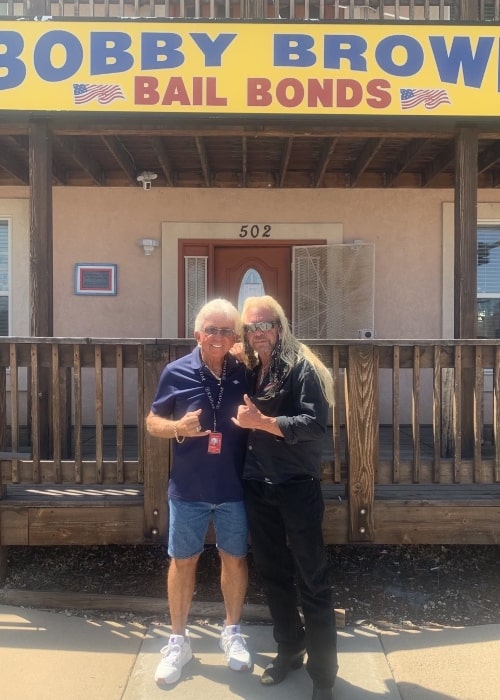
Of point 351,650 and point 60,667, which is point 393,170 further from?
point 60,667

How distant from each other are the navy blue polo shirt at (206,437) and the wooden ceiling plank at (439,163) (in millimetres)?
3533

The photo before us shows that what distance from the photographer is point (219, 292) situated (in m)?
6.64

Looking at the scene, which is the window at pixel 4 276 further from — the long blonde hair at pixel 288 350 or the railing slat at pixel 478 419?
the railing slat at pixel 478 419

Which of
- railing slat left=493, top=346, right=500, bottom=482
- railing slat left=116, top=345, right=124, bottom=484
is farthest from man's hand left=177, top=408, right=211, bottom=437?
railing slat left=493, top=346, right=500, bottom=482

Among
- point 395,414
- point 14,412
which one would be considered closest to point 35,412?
point 14,412

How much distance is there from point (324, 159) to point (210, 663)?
169 inches

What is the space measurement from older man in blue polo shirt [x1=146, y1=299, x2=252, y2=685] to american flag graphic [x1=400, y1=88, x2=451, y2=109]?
8.84 feet

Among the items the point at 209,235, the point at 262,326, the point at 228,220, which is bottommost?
the point at 262,326

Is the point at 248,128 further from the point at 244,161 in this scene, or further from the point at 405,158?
the point at 405,158

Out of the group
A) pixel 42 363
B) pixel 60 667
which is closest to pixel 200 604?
pixel 60 667

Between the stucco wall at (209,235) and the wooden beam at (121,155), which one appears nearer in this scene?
the wooden beam at (121,155)

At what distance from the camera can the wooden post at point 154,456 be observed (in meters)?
3.73

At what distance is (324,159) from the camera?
5.53 m

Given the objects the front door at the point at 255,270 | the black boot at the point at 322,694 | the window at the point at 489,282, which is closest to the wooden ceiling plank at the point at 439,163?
the window at the point at 489,282
